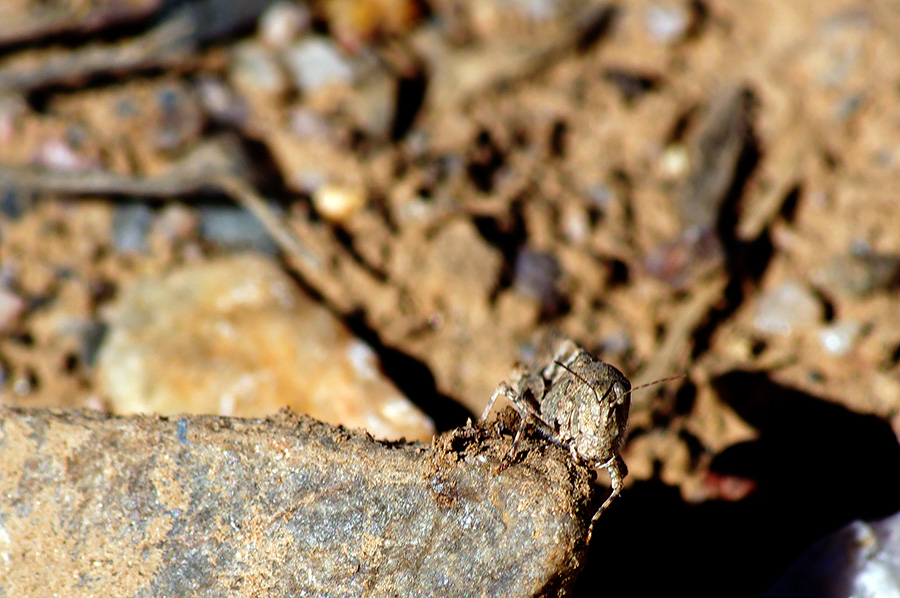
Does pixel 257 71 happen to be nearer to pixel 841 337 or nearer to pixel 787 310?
pixel 787 310

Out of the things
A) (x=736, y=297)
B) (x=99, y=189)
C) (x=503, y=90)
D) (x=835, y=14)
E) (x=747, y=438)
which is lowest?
(x=747, y=438)

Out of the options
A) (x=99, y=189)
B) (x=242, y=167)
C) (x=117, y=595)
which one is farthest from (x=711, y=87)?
(x=117, y=595)

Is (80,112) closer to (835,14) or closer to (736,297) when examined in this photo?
(736,297)

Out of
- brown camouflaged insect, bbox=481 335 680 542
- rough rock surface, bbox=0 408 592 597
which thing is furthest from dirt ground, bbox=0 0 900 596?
rough rock surface, bbox=0 408 592 597

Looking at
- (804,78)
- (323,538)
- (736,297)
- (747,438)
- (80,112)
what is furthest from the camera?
(804,78)

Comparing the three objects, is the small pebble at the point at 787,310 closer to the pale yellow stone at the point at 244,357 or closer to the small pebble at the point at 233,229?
the pale yellow stone at the point at 244,357

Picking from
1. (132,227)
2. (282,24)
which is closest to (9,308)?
(132,227)

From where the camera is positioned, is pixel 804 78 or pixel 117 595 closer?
pixel 117 595

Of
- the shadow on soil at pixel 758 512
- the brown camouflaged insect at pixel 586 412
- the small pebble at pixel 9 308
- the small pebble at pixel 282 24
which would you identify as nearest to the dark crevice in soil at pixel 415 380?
the shadow on soil at pixel 758 512

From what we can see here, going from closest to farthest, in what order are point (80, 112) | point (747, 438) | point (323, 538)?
point (323, 538)
point (747, 438)
point (80, 112)
